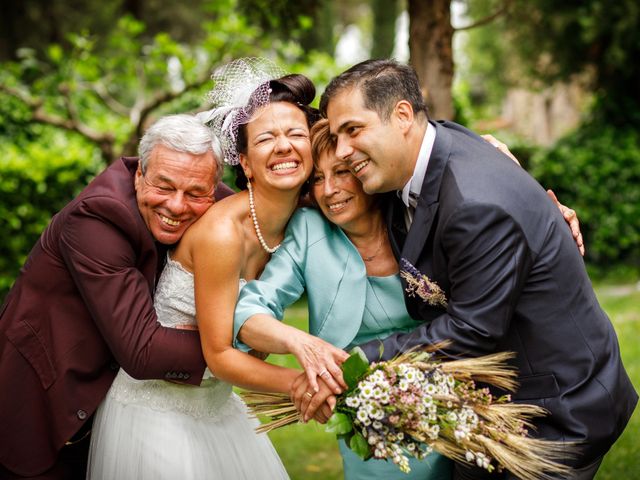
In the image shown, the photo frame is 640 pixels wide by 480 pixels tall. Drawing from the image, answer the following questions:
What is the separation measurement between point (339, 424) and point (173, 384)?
3.26 ft

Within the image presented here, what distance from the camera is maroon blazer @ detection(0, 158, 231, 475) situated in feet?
9.84

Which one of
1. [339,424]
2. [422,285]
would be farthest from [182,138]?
[339,424]

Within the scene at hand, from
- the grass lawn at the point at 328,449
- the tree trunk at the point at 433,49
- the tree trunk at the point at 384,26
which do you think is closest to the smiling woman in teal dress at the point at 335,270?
the grass lawn at the point at 328,449

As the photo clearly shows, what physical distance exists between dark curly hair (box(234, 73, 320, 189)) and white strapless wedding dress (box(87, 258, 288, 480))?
2.09 feet

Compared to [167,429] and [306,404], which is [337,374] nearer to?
[306,404]

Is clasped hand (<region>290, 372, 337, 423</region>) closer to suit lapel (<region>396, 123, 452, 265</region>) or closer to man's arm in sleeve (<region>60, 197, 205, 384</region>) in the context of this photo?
man's arm in sleeve (<region>60, 197, 205, 384</region>)

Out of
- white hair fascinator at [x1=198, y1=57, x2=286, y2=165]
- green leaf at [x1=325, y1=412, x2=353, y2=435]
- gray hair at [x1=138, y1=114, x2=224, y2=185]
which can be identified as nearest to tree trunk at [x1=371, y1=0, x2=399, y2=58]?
white hair fascinator at [x1=198, y1=57, x2=286, y2=165]

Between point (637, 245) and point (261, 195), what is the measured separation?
29.4ft

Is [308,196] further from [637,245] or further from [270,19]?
[637,245]

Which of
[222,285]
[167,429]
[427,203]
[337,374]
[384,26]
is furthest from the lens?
[384,26]

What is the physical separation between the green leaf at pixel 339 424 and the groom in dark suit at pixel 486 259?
0.29m

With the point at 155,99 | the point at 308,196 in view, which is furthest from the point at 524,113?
the point at 308,196

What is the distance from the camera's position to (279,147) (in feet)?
10.0

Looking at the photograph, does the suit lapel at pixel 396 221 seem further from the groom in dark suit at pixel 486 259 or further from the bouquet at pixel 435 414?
the bouquet at pixel 435 414
